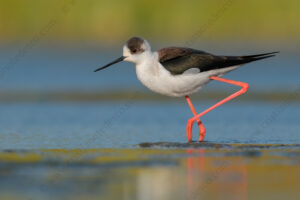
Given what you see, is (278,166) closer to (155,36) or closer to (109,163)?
(109,163)

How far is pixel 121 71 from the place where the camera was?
1856 cm

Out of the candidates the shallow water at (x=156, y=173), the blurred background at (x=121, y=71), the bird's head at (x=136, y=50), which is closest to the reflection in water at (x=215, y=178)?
the shallow water at (x=156, y=173)

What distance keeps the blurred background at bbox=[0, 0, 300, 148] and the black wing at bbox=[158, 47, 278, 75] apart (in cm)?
100

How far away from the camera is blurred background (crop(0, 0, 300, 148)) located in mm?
10591

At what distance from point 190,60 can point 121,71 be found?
8935mm

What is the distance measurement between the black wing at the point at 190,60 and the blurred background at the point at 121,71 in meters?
1.00

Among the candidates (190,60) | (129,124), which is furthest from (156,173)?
(129,124)

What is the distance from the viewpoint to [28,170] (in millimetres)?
7262

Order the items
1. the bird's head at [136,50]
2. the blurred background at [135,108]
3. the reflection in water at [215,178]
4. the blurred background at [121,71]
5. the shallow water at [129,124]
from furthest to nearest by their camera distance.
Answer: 1. the blurred background at [121,71]
2. the bird's head at [136,50]
3. the shallow water at [129,124]
4. the blurred background at [135,108]
5. the reflection in water at [215,178]

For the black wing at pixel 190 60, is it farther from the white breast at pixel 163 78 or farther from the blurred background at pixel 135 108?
the blurred background at pixel 135 108

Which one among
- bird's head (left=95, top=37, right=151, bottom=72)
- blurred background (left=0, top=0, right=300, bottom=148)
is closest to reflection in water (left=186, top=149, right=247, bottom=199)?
blurred background (left=0, top=0, right=300, bottom=148)

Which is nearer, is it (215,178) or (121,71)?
(215,178)

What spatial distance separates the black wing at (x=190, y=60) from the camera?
9609 mm

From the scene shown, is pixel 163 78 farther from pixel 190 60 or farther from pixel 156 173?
pixel 156 173
